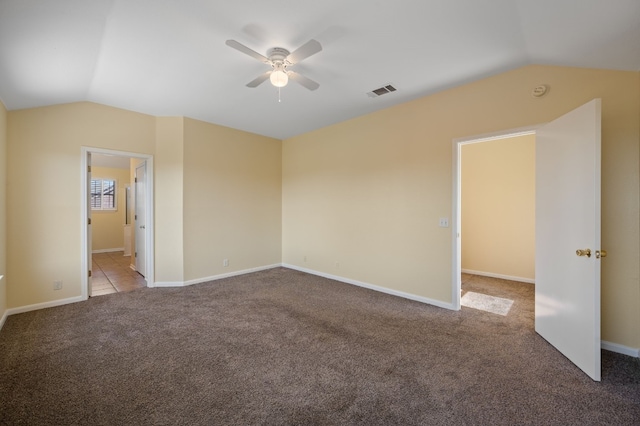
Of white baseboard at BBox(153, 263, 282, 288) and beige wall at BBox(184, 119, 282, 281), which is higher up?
beige wall at BBox(184, 119, 282, 281)

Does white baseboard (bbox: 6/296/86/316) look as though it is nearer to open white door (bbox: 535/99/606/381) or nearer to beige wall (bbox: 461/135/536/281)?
open white door (bbox: 535/99/606/381)

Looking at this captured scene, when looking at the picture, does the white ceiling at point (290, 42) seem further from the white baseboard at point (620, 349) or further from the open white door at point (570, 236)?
the white baseboard at point (620, 349)

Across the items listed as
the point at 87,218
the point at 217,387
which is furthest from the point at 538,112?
the point at 87,218

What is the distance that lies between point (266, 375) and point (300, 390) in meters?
0.33

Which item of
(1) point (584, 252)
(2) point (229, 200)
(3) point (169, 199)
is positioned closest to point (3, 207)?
(3) point (169, 199)

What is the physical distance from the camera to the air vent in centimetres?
339

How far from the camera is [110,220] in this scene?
8.09 m

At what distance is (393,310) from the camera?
343cm

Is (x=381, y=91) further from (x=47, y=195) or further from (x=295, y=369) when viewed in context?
(x=47, y=195)

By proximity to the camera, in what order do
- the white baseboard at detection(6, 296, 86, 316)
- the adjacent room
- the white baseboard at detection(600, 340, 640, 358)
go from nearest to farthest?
the adjacent room
the white baseboard at detection(600, 340, 640, 358)
the white baseboard at detection(6, 296, 86, 316)

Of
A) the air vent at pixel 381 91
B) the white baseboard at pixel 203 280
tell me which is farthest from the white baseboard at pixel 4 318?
the air vent at pixel 381 91

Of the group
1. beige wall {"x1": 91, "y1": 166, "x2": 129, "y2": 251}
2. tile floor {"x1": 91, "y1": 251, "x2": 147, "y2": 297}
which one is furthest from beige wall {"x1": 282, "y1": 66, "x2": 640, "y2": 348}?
beige wall {"x1": 91, "y1": 166, "x2": 129, "y2": 251}

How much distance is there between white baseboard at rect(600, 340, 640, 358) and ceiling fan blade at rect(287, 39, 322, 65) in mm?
3732

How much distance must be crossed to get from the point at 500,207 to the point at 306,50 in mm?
4794
